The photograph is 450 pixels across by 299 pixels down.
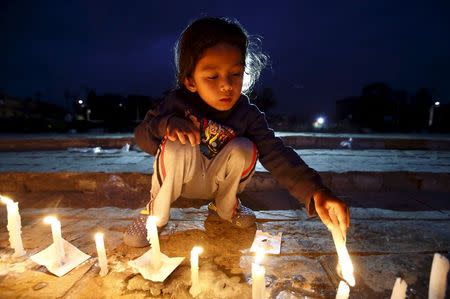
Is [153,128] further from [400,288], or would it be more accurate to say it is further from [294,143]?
[294,143]

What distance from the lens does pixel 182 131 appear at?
176cm

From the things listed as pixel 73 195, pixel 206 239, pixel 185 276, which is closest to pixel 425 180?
pixel 206 239

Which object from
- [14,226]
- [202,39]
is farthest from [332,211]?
[14,226]

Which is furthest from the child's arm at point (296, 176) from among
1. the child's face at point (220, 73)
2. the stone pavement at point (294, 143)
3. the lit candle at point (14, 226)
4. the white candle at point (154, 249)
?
the stone pavement at point (294, 143)

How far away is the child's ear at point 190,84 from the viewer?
2.17 metres

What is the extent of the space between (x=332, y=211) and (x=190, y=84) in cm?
138

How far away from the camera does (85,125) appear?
1778 cm

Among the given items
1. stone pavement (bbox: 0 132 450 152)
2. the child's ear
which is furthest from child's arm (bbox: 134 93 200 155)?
stone pavement (bbox: 0 132 450 152)

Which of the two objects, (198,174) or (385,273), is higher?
(198,174)

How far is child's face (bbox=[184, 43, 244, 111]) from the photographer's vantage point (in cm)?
193

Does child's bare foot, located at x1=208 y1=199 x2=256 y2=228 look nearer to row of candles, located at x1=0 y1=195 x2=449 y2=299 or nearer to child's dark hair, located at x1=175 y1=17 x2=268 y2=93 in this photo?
row of candles, located at x1=0 y1=195 x2=449 y2=299

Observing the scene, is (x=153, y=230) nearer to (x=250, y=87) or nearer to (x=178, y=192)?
(x=178, y=192)

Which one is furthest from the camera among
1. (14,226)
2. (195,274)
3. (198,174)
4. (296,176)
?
(198,174)

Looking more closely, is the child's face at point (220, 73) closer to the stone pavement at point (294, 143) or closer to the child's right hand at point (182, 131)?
the child's right hand at point (182, 131)
